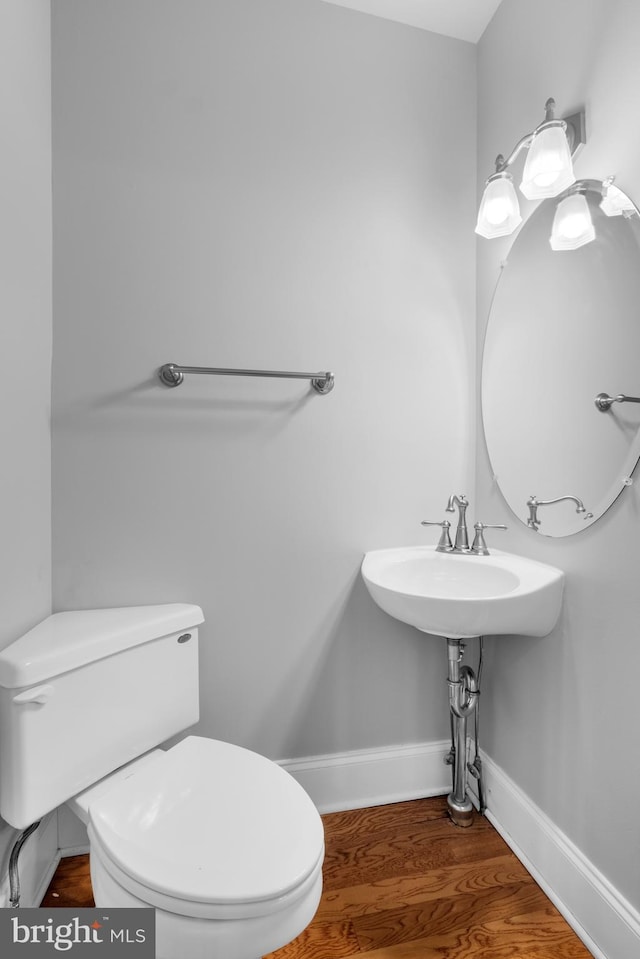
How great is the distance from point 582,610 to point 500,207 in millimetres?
1056

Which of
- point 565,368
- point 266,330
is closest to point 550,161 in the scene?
point 565,368

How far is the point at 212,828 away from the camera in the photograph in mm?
909

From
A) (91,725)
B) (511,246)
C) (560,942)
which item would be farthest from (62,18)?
(560,942)

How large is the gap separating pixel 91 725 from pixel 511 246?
1.65 meters

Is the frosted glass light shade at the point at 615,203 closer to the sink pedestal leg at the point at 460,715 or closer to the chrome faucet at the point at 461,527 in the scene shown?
the chrome faucet at the point at 461,527

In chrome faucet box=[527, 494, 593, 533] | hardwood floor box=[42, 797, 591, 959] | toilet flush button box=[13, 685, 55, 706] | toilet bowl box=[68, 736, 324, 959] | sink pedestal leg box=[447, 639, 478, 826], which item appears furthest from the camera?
sink pedestal leg box=[447, 639, 478, 826]

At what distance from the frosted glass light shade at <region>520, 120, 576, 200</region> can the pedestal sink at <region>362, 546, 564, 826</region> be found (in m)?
0.93

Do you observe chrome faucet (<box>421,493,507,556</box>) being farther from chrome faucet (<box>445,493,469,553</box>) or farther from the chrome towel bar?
the chrome towel bar

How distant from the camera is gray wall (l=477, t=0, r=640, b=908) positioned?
105cm

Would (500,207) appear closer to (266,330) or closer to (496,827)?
(266,330)

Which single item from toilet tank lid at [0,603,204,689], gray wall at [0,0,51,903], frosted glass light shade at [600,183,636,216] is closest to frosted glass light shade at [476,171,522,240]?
frosted glass light shade at [600,183,636,216]

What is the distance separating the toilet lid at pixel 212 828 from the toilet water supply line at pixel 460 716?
0.62 metres

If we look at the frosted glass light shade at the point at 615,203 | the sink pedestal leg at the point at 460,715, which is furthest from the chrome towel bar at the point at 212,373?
the sink pedestal leg at the point at 460,715

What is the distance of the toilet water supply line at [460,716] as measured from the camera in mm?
1464
